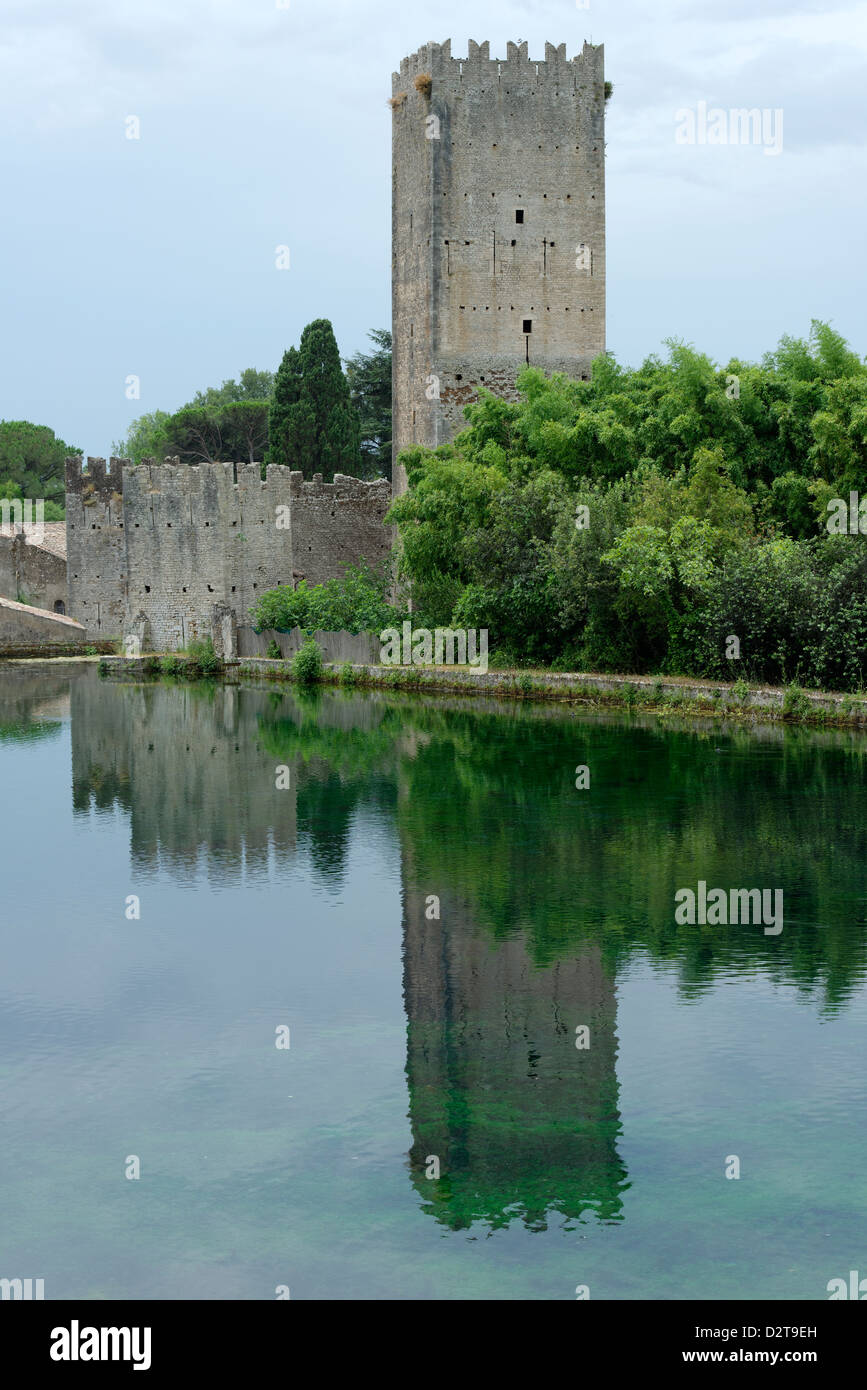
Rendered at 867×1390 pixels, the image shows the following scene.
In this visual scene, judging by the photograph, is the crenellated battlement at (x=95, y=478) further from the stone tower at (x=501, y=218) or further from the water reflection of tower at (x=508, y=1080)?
the water reflection of tower at (x=508, y=1080)

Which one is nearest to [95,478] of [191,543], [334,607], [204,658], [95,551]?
[95,551]

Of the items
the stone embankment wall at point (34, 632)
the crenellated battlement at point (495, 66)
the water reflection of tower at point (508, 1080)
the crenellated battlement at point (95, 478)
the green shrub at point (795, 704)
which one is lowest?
the water reflection of tower at point (508, 1080)

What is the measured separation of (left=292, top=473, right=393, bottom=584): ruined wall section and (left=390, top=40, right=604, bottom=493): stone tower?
205 inches

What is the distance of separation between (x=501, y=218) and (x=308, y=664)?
8.76 meters

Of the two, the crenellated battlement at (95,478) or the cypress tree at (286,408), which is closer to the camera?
the crenellated battlement at (95,478)

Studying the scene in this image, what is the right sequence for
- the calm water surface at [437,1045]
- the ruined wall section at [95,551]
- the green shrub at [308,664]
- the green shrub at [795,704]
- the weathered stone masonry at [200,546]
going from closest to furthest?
1. the calm water surface at [437,1045]
2. the green shrub at [795,704]
3. the green shrub at [308,664]
4. the weathered stone masonry at [200,546]
5. the ruined wall section at [95,551]

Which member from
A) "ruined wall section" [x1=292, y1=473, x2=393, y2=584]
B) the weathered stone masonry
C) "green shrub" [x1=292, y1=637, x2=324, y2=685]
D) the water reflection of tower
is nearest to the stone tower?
the weathered stone masonry

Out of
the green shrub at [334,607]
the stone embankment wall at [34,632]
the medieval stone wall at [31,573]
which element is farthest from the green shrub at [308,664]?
the medieval stone wall at [31,573]

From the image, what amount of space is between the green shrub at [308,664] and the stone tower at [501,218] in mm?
4842

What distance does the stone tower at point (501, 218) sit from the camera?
28.7 meters

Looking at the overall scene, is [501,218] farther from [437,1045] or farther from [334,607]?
[437,1045]

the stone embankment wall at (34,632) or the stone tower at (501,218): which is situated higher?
the stone tower at (501,218)
